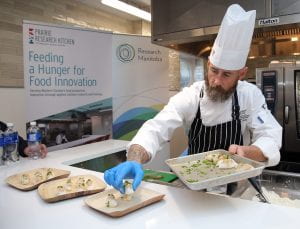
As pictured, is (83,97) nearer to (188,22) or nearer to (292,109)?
(188,22)

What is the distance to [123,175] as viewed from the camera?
960 millimetres

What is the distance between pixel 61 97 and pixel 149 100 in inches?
43.9

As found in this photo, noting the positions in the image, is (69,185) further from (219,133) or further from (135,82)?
(135,82)

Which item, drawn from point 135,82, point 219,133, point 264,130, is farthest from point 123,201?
point 135,82

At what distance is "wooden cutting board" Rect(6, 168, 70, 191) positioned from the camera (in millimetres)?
1224

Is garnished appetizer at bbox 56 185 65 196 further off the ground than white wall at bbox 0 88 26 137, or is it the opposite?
white wall at bbox 0 88 26 137

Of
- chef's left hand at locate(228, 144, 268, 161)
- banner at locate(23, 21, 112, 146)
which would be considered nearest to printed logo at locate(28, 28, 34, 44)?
banner at locate(23, 21, 112, 146)

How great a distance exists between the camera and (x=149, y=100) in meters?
3.41

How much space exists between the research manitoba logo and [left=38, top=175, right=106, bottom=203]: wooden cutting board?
2084 mm

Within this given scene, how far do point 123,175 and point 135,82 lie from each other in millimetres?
2387

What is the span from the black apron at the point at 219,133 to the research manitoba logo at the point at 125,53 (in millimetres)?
1808

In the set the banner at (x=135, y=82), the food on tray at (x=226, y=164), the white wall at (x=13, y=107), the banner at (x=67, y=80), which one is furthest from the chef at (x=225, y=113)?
the white wall at (x=13, y=107)

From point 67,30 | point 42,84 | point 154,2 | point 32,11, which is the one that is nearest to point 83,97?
point 42,84

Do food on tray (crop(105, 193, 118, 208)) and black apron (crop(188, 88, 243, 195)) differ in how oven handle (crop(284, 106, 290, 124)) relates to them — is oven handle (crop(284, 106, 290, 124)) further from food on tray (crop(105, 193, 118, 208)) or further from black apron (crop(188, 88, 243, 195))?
food on tray (crop(105, 193, 118, 208))
